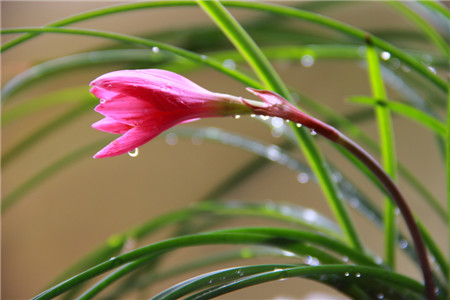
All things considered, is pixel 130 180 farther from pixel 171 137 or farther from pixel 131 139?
pixel 131 139

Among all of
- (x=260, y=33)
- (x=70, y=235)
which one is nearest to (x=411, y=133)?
(x=260, y=33)

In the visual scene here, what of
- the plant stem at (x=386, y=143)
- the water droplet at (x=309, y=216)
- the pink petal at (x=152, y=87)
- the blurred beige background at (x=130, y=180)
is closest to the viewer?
the pink petal at (x=152, y=87)

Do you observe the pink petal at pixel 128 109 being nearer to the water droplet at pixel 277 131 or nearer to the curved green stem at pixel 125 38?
the curved green stem at pixel 125 38

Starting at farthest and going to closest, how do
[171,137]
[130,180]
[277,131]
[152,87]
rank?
[130,180], [171,137], [277,131], [152,87]

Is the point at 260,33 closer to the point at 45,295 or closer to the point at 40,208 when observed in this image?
the point at 45,295

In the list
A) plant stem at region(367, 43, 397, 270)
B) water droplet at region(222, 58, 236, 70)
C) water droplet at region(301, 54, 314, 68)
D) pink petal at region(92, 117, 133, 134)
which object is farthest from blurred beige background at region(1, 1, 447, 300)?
pink petal at region(92, 117, 133, 134)

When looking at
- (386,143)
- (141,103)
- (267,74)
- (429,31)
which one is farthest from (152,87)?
(429,31)

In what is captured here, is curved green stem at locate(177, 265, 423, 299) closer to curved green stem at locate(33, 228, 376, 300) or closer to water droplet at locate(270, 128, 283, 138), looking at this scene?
curved green stem at locate(33, 228, 376, 300)

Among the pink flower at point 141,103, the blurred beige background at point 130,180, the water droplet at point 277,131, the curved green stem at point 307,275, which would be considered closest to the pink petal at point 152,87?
the pink flower at point 141,103
